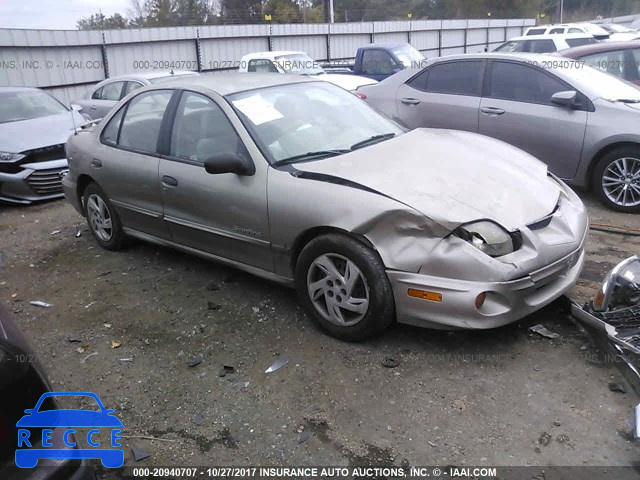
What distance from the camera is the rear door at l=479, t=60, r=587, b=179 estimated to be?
607 centimetres

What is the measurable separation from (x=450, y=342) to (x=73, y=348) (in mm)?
2558

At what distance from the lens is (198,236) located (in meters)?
4.51

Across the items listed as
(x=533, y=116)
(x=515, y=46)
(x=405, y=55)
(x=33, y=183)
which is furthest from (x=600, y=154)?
(x=515, y=46)

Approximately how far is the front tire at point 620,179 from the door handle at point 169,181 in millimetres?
4298

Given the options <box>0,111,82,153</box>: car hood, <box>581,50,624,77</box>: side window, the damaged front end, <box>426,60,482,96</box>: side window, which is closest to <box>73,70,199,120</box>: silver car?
<box>0,111,82,153</box>: car hood

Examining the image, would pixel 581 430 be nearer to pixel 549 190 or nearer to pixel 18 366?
pixel 549 190

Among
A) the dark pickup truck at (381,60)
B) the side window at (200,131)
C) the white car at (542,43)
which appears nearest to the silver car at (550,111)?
the side window at (200,131)

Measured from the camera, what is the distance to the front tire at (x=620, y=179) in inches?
228

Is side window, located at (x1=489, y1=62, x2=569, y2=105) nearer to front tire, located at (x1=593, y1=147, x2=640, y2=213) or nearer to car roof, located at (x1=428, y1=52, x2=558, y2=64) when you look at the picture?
car roof, located at (x1=428, y1=52, x2=558, y2=64)

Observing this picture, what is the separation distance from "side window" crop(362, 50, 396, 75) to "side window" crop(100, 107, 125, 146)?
899 centimetres

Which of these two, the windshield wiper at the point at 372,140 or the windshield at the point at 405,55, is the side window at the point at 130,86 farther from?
the windshield wiper at the point at 372,140

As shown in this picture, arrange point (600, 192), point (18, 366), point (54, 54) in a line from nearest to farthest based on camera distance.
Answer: point (18, 366) → point (600, 192) → point (54, 54)

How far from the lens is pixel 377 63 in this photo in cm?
1347

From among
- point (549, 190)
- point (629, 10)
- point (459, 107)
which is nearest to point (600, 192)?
point (459, 107)
